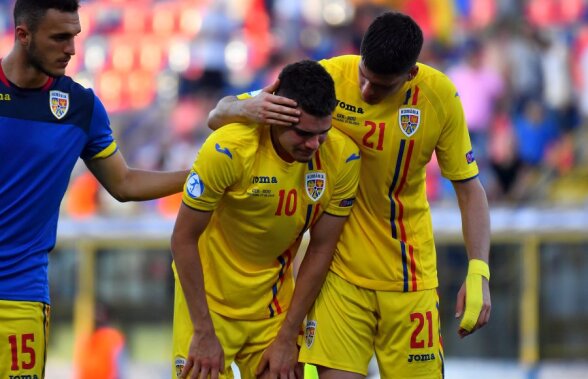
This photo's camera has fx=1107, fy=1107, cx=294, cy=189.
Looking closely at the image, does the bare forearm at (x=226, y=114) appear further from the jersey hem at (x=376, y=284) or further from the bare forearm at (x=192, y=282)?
the jersey hem at (x=376, y=284)

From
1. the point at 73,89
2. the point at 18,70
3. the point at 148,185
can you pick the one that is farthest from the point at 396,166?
the point at 18,70

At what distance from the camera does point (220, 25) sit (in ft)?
50.7

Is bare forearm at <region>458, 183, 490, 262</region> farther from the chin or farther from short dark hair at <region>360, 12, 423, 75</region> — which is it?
the chin

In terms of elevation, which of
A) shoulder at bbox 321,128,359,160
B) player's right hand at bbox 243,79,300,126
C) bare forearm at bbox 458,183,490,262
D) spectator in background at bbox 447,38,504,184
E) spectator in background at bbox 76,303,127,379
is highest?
spectator in background at bbox 447,38,504,184

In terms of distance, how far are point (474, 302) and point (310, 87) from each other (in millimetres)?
1274

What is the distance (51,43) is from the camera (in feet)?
15.3

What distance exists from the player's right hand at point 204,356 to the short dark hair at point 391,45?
4.70 feet

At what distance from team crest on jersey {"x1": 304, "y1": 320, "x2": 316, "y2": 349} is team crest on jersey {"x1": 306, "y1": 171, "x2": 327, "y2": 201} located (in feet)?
2.23

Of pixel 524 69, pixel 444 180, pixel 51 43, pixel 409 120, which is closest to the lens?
pixel 51 43

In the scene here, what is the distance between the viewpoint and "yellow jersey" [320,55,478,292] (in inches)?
203

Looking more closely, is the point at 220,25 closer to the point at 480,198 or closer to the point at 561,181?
the point at 561,181

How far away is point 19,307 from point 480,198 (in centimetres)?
220

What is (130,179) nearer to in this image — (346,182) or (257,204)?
(257,204)

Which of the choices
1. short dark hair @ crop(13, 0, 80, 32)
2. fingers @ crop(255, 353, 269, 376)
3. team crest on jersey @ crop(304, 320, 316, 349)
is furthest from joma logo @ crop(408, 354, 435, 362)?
short dark hair @ crop(13, 0, 80, 32)
